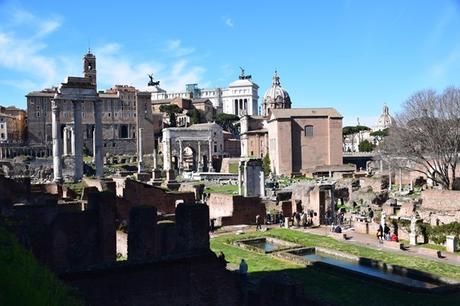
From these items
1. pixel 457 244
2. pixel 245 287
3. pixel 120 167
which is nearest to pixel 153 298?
pixel 245 287

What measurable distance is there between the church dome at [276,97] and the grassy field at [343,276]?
239 ft

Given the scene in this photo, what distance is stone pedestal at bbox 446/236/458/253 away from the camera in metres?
18.9

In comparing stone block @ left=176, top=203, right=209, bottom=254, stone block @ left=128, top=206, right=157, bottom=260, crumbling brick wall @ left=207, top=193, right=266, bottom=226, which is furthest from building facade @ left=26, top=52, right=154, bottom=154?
stone block @ left=176, top=203, right=209, bottom=254

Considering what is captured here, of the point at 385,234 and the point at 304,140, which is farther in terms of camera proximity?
the point at 304,140

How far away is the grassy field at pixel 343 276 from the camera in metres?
12.9

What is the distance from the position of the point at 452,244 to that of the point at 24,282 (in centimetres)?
1703

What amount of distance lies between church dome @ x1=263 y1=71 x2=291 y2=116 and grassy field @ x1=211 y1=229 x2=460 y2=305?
239ft

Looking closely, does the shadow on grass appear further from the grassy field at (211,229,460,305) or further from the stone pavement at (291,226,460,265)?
the stone pavement at (291,226,460,265)

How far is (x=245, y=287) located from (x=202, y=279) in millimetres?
1351

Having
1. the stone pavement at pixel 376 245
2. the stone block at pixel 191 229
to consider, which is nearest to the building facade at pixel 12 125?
the stone pavement at pixel 376 245

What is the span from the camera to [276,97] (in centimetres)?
9400

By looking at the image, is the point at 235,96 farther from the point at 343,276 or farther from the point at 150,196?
the point at 343,276

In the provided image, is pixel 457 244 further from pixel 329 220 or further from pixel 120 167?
pixel 120 167

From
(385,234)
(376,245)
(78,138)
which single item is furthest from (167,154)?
(376,245)
